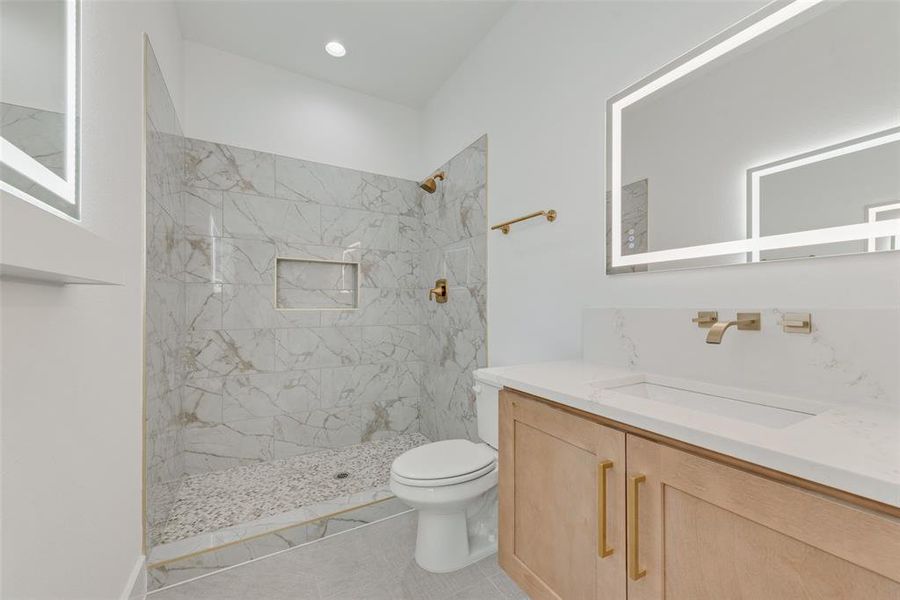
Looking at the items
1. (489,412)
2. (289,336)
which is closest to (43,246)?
(489,412)

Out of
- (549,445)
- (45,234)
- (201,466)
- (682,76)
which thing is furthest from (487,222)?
(201,466)

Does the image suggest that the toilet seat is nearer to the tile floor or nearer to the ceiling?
the tile floor

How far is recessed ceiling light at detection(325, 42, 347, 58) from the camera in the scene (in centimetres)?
238

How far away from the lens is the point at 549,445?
1.05 metres

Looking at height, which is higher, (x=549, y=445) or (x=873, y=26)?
(x=873, y=26)

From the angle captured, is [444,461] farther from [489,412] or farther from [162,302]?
[162,302]

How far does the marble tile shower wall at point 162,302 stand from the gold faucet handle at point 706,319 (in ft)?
6.85

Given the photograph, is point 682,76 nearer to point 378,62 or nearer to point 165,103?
point 378,62

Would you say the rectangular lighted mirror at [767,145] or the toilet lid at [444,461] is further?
the toilet lid at [444,461]

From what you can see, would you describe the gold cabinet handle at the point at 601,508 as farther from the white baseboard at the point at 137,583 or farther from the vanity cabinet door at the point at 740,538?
the white baseboard at the point at 137,583

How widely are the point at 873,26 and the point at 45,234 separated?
1.74 metres

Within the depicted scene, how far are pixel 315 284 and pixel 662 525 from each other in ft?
8.35

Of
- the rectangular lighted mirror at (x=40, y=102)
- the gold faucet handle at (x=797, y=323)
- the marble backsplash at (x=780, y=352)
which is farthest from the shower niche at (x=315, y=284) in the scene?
the gold faucet handle at (x=797, y=323)

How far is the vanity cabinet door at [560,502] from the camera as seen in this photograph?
2.84ft
